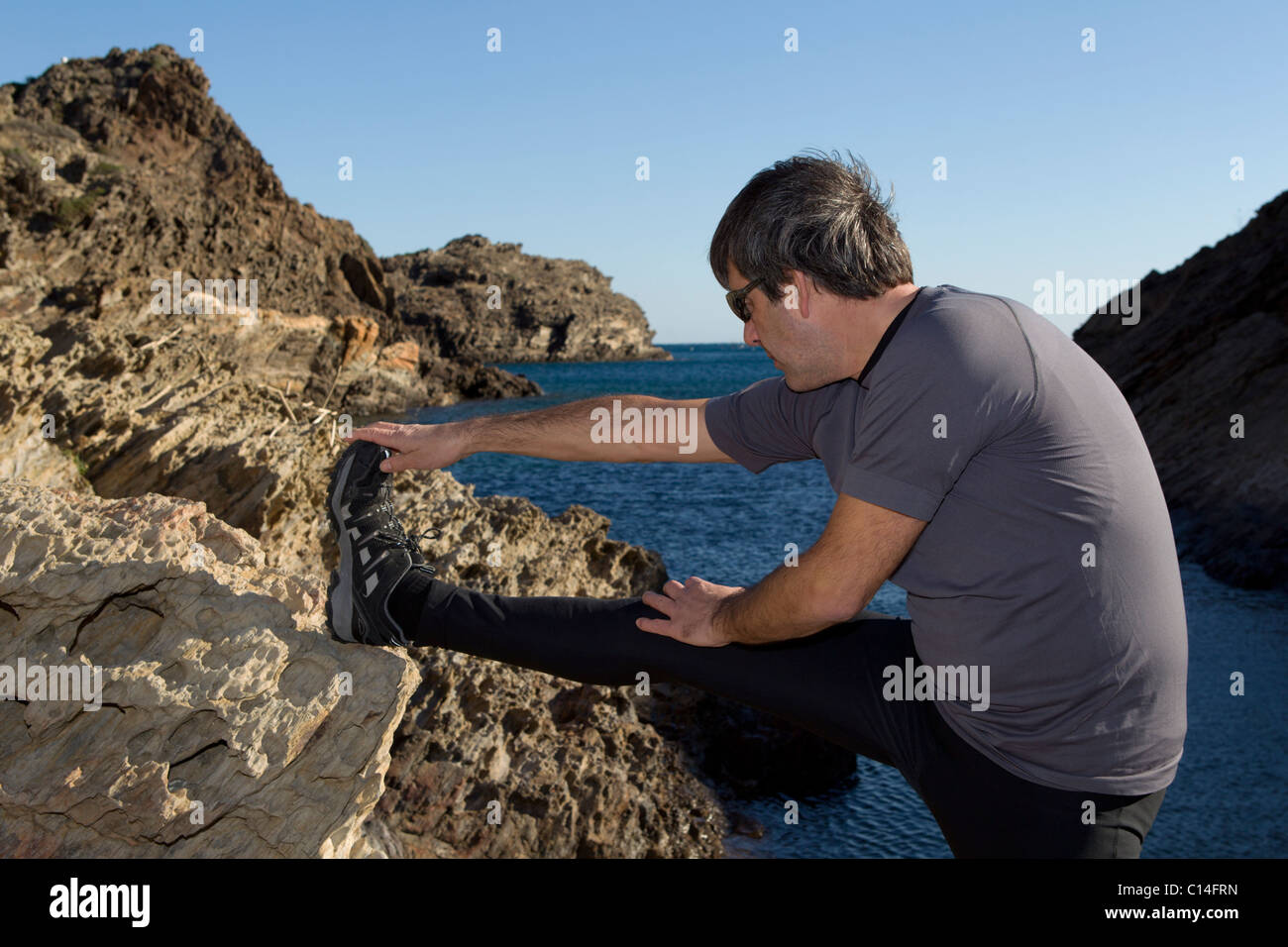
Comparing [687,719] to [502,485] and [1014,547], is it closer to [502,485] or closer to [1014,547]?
[1014,547]

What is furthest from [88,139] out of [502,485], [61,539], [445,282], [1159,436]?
[445,282]

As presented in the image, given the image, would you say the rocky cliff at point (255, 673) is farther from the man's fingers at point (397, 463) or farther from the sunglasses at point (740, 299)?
the sunglasses at point (740, 299)

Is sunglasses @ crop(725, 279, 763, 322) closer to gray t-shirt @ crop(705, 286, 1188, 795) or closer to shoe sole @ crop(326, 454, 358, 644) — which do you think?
gray t-shirt @ crop(705, 286, 1188, 795)

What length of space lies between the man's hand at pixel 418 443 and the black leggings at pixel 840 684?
444 millimetres

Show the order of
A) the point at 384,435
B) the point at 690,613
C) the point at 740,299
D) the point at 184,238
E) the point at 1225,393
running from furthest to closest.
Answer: the point at 184,238 → the point at 1225,393 → the point at 384,435 → the point at 690,613 → the point at 740,299

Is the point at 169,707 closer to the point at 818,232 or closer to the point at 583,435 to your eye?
the point at 583,435

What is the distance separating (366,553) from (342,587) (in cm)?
14

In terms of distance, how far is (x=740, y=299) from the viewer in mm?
2656

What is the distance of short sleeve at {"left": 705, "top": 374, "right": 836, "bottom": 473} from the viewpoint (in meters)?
3.14

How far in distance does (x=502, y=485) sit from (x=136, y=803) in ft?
85.5

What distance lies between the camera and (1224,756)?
384 inches

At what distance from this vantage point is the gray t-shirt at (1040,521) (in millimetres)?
2195

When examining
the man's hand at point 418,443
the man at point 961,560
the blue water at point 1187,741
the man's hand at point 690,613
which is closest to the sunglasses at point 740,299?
the man at point 961,560

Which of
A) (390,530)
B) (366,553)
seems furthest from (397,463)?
(366,553)
